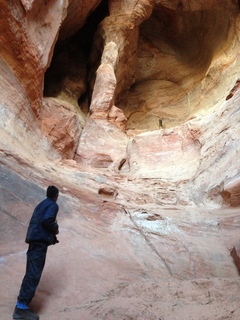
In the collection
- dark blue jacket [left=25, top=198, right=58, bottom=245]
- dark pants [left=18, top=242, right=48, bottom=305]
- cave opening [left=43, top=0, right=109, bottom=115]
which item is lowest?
dark pants [left=18, top=242, right=48, bottom=305]

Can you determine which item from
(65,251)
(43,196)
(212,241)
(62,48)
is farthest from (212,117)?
(62,48)

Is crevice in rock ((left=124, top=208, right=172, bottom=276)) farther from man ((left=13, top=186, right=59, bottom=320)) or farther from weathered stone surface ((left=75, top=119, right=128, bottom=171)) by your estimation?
weathered stone surface ((left=75, top=119, right=128, bottom=171))

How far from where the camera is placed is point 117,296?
424cm

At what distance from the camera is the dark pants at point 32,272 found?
3.81 metres

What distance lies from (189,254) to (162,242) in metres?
0.44

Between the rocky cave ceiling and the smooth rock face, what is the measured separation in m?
0.05

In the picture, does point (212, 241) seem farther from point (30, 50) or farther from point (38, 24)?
point (38, 24)

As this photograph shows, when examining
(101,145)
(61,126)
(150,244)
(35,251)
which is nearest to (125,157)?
(101,145)

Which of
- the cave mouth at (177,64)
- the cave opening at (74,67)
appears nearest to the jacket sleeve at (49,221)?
the cave opening at (74,67)

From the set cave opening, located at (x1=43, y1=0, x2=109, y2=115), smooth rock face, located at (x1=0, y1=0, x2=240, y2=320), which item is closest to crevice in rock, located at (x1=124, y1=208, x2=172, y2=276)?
smooth rock face, located at (x1=0, y1=0, x2=240, y2=320)

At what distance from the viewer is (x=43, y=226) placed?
4035 mm

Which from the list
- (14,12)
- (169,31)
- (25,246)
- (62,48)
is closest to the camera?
(25,246)

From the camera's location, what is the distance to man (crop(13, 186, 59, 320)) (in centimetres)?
379

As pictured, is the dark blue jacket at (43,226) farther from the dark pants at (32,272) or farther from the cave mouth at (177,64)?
the cave mouth at (177,64)
